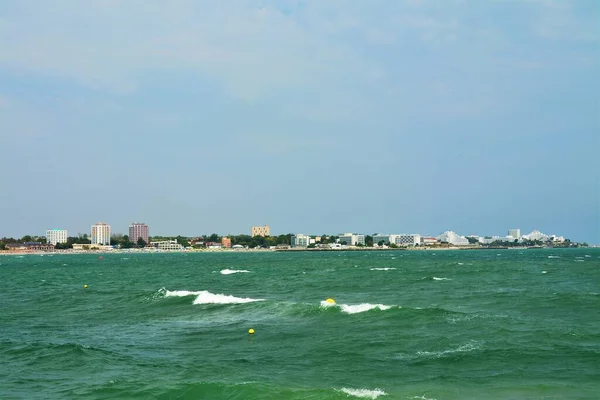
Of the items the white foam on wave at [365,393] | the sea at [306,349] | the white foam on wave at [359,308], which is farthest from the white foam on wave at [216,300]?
the white foam on wave at [365,393]

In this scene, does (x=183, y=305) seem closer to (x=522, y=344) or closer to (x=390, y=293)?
(x=390, y=293)

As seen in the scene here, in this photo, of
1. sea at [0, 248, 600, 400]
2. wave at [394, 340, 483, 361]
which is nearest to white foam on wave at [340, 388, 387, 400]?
sea at [0, 248, 600, 400]

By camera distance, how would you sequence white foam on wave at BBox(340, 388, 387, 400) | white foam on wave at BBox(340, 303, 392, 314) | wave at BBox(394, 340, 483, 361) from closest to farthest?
white foam on wave at BBox(340, 388, 387, 400), wave at BBox(394, 340, 483, 361), white foam on wave at BBox(340, 303, 392, 314)

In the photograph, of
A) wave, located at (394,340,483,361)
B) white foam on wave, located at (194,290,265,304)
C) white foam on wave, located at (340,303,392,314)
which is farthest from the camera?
white foam on wave, located at (194,290,265,304)

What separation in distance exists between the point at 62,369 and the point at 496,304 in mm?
25566

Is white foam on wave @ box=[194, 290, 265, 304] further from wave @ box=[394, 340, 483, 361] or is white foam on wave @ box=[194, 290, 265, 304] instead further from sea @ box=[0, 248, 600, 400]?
wave @ box=[394, 340, 483, 361]

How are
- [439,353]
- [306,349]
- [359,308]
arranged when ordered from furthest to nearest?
[359,308]
[306,349]
[439,353]

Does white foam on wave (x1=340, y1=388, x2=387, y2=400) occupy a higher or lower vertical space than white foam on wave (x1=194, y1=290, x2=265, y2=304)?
lower

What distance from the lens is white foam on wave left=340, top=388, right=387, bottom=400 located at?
17.0m

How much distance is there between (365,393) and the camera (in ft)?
56.8

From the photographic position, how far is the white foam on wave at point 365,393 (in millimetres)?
17016

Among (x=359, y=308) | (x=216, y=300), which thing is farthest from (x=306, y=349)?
(x=216, y=300)

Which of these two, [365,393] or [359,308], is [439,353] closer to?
[365,393]

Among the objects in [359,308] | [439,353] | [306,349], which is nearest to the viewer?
[439,353]
